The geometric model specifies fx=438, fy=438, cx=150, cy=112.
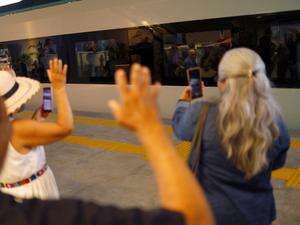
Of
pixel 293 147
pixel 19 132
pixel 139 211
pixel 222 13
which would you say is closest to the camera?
pixel 139 211

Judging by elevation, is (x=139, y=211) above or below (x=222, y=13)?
below

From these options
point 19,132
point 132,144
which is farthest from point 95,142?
point 19,132

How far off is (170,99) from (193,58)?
93 centimetres

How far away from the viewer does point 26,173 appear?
243 centimetres

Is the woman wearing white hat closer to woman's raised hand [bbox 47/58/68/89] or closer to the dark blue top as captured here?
woman's raised hand [bbox 47/58/68/89]

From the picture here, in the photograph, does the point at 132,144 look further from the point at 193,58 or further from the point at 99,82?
the point at 99,82

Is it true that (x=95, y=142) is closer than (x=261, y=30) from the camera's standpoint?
No

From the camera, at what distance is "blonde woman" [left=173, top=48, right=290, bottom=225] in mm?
1936

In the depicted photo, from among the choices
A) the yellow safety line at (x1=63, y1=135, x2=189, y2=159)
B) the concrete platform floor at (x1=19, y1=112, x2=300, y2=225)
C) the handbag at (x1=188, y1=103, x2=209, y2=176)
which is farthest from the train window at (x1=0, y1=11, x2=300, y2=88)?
the handbag at (x1=188, y1=103, x2=209, y2=176)

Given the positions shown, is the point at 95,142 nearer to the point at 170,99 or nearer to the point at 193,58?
the point at 170,99

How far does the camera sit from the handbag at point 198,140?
206cm

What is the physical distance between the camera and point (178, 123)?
223 cm

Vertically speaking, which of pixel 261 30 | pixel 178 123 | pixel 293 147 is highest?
pixel 261 30

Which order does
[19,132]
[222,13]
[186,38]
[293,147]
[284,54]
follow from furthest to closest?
[186,38]
[222,13]
[284,54]
[293,147]
[19,132]
